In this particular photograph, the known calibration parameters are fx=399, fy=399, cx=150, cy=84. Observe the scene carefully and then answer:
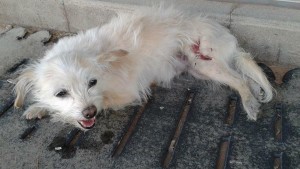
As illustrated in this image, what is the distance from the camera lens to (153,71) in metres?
3.96

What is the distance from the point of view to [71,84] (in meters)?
3.18

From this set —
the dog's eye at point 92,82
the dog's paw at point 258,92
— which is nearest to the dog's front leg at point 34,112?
the dog's eye at point 92,82

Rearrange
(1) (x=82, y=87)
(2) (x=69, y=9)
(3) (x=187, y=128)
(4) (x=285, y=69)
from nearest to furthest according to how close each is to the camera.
A: (1) (x=82, y=87) < (3) (x=187, y=128) < (4) (x=285, y=69) < (2) (x=69, y=9)

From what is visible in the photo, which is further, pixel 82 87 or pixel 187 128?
pixel 187 128

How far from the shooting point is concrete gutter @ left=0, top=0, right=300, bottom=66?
397 centimetres

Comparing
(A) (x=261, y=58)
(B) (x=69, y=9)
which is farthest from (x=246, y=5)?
(B) (x=69, y=9)

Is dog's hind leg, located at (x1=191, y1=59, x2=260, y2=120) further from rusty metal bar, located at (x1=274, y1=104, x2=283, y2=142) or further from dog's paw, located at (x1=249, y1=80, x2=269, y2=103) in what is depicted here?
rusty metal bar, located at (x1=274, y1=104, x2=283, y2=142)

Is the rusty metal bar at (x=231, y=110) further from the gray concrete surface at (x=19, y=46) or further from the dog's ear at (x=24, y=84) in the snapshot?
the gray concrete surface at (x=19, y=46)

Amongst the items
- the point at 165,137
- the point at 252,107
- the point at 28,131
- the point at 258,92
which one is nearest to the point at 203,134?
the point at 165,137

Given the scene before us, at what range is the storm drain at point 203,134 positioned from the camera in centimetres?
313

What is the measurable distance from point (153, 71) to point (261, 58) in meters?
Answer: 1.18

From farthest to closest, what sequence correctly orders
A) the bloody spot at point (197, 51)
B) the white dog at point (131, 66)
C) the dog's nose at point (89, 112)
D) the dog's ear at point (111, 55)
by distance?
the bloody spot at point (197, 51) < the dog's ear at point (111, 55) < the white dog at point (131, 66) < the dog's nose at point (89, 112)

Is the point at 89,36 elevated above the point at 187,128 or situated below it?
above

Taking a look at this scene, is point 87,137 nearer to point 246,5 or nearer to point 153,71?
point 153,71
